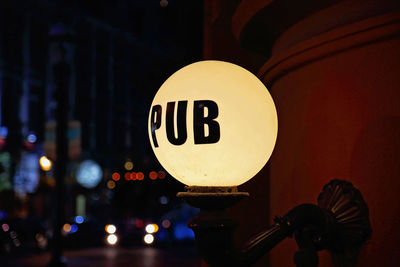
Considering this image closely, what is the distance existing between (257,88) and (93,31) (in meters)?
36.4

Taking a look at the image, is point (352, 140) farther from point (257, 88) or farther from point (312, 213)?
point (257, 88)

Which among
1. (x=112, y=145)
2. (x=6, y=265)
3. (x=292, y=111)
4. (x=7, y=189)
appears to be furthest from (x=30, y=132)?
(x=292, y=111)

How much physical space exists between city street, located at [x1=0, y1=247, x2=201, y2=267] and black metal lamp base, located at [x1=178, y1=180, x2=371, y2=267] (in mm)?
14074

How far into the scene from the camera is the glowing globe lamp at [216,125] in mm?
1915

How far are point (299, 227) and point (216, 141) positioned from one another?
0.53 m

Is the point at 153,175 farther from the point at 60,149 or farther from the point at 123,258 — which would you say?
the point at 60,149

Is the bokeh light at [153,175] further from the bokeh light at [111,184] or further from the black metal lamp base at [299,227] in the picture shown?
the black metal lamp base at [299,227]

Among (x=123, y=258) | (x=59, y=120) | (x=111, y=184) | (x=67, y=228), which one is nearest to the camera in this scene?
(x=59, y=120)

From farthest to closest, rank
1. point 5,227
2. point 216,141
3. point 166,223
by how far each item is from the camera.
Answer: point 166,223
point 5,227
point 216,141

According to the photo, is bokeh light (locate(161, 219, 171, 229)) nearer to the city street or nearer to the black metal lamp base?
the city street

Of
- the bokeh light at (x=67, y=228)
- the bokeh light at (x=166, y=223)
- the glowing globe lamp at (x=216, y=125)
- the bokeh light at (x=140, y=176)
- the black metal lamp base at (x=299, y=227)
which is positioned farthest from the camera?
the bokeh light at (x=140, y=176)

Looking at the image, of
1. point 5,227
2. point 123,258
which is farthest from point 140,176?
point 123,258

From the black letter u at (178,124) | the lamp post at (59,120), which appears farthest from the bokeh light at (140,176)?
the black letter u at (178,124)

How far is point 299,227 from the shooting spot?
2191 mm
